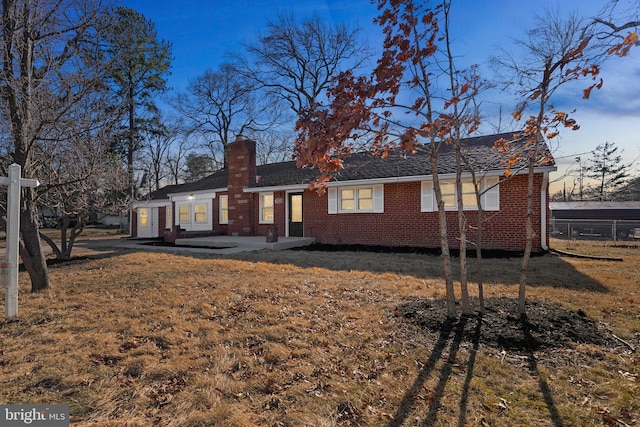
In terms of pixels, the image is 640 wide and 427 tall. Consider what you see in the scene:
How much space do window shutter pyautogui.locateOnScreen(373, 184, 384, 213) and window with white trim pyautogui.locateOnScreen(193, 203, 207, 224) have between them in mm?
9768

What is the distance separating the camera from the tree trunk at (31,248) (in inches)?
220

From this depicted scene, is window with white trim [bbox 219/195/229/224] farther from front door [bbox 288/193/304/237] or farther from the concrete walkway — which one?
front door [bbox 288/193/304/237]

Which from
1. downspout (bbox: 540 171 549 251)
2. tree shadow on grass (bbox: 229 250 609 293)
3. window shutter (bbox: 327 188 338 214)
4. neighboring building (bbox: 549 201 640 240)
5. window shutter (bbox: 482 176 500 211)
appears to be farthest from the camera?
neighboring building (bbox: 549 201 640 240)

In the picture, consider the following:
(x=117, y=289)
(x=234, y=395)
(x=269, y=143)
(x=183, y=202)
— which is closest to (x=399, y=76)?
(x=234, y=395)

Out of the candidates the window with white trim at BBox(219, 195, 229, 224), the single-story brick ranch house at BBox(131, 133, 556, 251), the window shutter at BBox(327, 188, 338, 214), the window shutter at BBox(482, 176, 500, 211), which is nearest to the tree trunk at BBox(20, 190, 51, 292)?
the single-story brick ranch house at BBox(131, 133, 556, 251)

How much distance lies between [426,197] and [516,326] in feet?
26.9

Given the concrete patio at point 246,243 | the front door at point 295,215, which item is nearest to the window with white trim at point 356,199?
the front door at point 295,215

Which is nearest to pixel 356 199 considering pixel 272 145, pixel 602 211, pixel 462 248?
pixel 462 248

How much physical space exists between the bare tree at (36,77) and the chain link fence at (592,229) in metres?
23.5

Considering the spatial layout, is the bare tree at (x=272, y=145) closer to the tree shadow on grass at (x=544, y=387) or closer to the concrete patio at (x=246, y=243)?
the concrete patio at (x=246, y=243)

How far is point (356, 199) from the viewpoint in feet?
42.5

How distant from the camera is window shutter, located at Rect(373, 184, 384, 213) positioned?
1239 cm

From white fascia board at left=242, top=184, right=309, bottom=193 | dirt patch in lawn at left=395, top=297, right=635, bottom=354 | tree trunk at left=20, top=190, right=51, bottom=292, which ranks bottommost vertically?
dirt patch in lawn at left=395, top=297, right=635, bottom=354

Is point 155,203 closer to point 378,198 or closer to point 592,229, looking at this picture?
point 378,198
